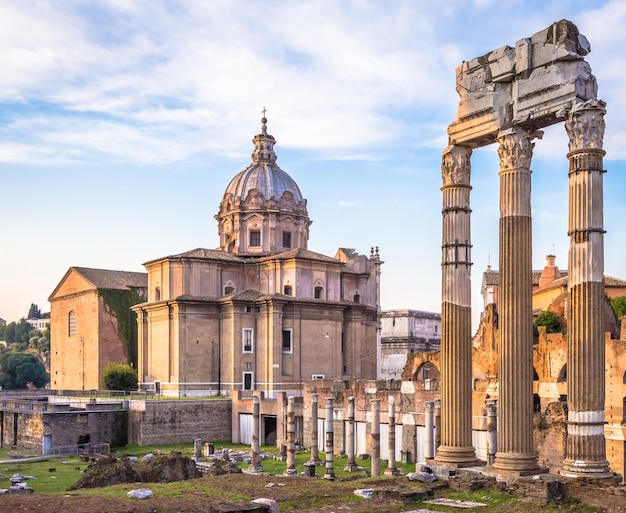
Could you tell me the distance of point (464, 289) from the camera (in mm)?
17250

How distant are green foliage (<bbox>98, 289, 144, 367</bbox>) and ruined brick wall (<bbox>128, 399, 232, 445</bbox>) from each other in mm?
14714

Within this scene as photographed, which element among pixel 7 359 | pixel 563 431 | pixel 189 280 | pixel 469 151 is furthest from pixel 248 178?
pixel 7 359

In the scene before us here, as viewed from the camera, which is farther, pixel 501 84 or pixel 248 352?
pixel 248 352

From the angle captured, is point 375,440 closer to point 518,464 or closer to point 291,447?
point 291,447

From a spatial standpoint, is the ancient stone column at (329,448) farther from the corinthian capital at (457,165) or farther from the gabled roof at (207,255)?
the gabled roof at (207,255)

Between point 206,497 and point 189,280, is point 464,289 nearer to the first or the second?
point 206,497

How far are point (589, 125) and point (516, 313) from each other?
3582 millimetres

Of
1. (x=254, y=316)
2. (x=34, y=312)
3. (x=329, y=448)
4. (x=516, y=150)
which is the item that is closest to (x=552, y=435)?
(x=329, y=448)

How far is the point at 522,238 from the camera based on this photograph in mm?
15750

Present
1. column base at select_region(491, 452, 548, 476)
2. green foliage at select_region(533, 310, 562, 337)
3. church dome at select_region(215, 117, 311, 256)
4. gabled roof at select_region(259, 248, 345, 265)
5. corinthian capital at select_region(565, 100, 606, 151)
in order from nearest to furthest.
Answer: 1. corinthian capital at select_region(565, 100, 606, 151)
2. column base at select_region(491, 452, 548, 476)
3. green foliage at select_region(533, 310, 562, 337)
4. gabled roof at select_region(259, 248, 345, 265)
5. church dome at select_region(215, 117, 311, 256)

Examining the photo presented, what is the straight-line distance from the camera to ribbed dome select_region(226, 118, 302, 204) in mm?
55562

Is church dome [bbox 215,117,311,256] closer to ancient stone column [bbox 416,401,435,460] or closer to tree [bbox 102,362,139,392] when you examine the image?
tree [bbox 102,362,139,392]

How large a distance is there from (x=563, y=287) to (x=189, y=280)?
21244 mm

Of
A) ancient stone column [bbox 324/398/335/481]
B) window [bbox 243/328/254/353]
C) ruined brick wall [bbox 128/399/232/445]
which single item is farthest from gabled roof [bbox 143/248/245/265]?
ancient stone column [bbox 324/398/335/481]
